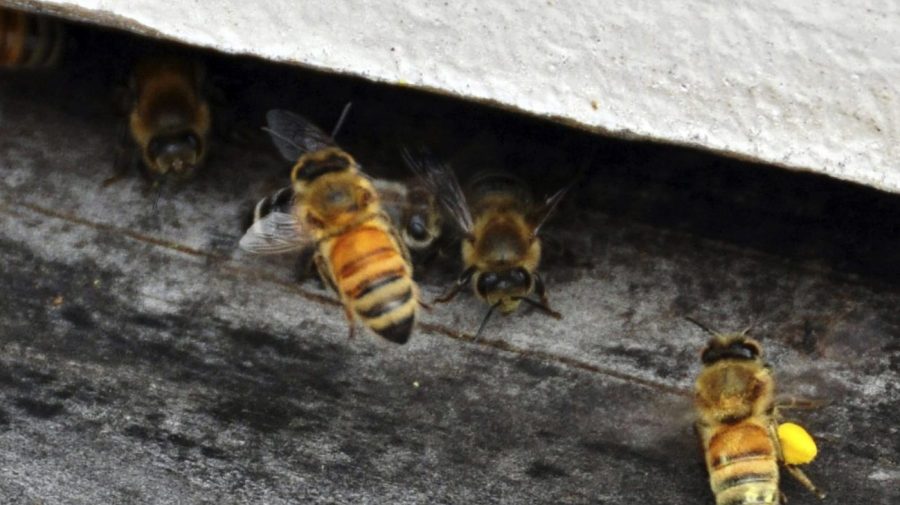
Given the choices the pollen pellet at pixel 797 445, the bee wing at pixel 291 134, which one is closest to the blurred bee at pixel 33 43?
the bee wing at pixel 291 134

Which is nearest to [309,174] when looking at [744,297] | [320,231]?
[320,231]

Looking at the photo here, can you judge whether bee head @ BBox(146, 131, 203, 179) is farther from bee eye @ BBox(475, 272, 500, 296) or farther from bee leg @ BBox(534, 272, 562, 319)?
bee leg @ BBox(534, 272, 562, 319)

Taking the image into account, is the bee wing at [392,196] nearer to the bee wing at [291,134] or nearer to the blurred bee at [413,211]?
the blurred bee at [413,211]

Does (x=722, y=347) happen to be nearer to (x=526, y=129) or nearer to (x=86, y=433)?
(x=526, y=129)

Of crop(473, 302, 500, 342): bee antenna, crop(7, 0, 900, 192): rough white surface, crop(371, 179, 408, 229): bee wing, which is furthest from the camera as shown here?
crop(371, 179, 408, 229): bee wing

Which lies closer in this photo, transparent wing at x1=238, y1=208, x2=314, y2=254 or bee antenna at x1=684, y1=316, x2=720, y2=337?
bee antenna at x1=684, y1=316, x2=720, y2=337

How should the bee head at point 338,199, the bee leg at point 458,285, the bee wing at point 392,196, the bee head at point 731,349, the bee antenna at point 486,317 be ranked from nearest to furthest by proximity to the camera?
the bee head at point 731,349
the bee antenna at point 486,317
the bee leg at point 458,285
the bee head at point 338,199
the bee wing at point 392,196

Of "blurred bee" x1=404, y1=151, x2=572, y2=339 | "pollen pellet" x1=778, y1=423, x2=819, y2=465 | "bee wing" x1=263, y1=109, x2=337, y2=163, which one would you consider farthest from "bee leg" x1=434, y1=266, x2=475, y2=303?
"pollen pellet" x1=778, y1=423, x2=819, y2=465
